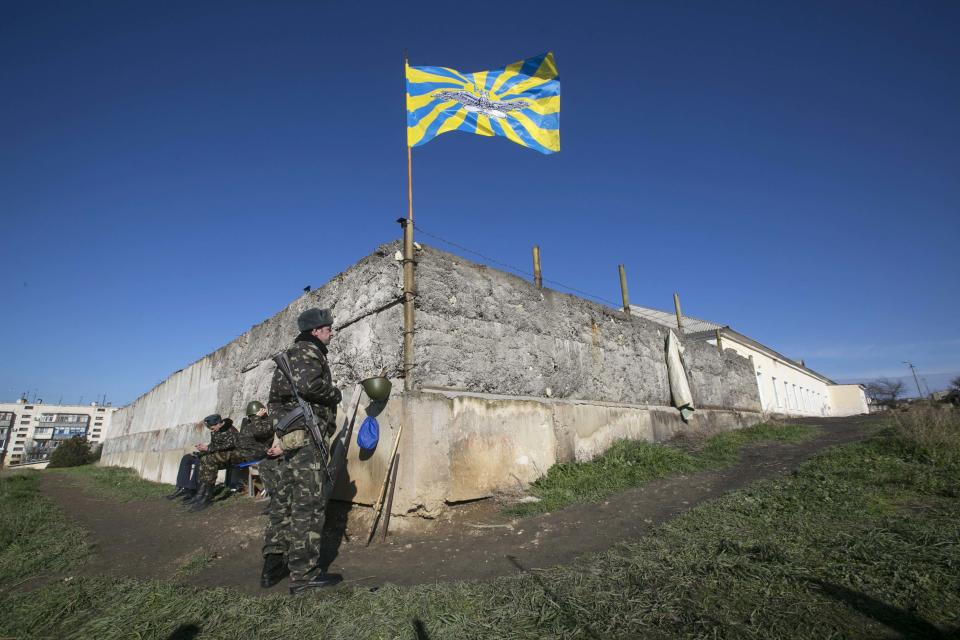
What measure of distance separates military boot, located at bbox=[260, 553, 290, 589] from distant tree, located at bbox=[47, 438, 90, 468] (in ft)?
89.8

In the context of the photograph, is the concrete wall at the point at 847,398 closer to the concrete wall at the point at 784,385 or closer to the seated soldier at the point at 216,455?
the concrete wall at the point at 784,385

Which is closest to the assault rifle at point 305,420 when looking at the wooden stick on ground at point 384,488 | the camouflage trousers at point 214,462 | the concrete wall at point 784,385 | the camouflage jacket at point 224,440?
the wooden stick on ground at point 384,488

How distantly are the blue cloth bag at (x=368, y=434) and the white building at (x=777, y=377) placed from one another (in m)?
19.1

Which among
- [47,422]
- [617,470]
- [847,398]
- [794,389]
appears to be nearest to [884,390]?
[847,398]

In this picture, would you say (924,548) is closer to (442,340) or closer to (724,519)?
(724,519)

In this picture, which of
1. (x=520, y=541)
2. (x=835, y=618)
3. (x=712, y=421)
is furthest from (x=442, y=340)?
(x=712, y=421)

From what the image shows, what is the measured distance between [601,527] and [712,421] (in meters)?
7.62

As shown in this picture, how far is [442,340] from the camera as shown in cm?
518

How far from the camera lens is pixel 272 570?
10.6 feet

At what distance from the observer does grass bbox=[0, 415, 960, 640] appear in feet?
6.68

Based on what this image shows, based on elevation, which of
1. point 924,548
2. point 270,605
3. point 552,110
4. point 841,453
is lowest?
point 270,605

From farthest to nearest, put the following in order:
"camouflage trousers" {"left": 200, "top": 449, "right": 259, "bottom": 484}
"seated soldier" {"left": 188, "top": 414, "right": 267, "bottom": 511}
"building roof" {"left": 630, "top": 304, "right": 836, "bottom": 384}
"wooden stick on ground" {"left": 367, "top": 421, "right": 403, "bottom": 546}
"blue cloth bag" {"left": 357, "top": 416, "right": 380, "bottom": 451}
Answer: "building roof" {"left": 630, "top": 304, "right": 836, "bottom": 384}, "camouflage trousers" {"left": 200, "top": 449, "right": 259, "bottom": 484}, "seated soldier" {"left": 188, "top": 414, "right": 267, "bottom": 511}, "blue cloth bag" {"left": 357, "top": 416, "right": 380, "bottom": 451}, "wooden stick on ground" {"left": 367, "top": 421, "right": 403, "bottom": 546}

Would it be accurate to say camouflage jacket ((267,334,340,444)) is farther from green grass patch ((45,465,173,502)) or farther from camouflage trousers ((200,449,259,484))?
green grass patch ((45,465,173,502))

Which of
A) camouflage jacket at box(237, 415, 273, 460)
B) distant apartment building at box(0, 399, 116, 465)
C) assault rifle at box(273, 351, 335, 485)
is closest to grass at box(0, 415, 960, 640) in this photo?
assault rifle at box(273, 351, 335, 485)
